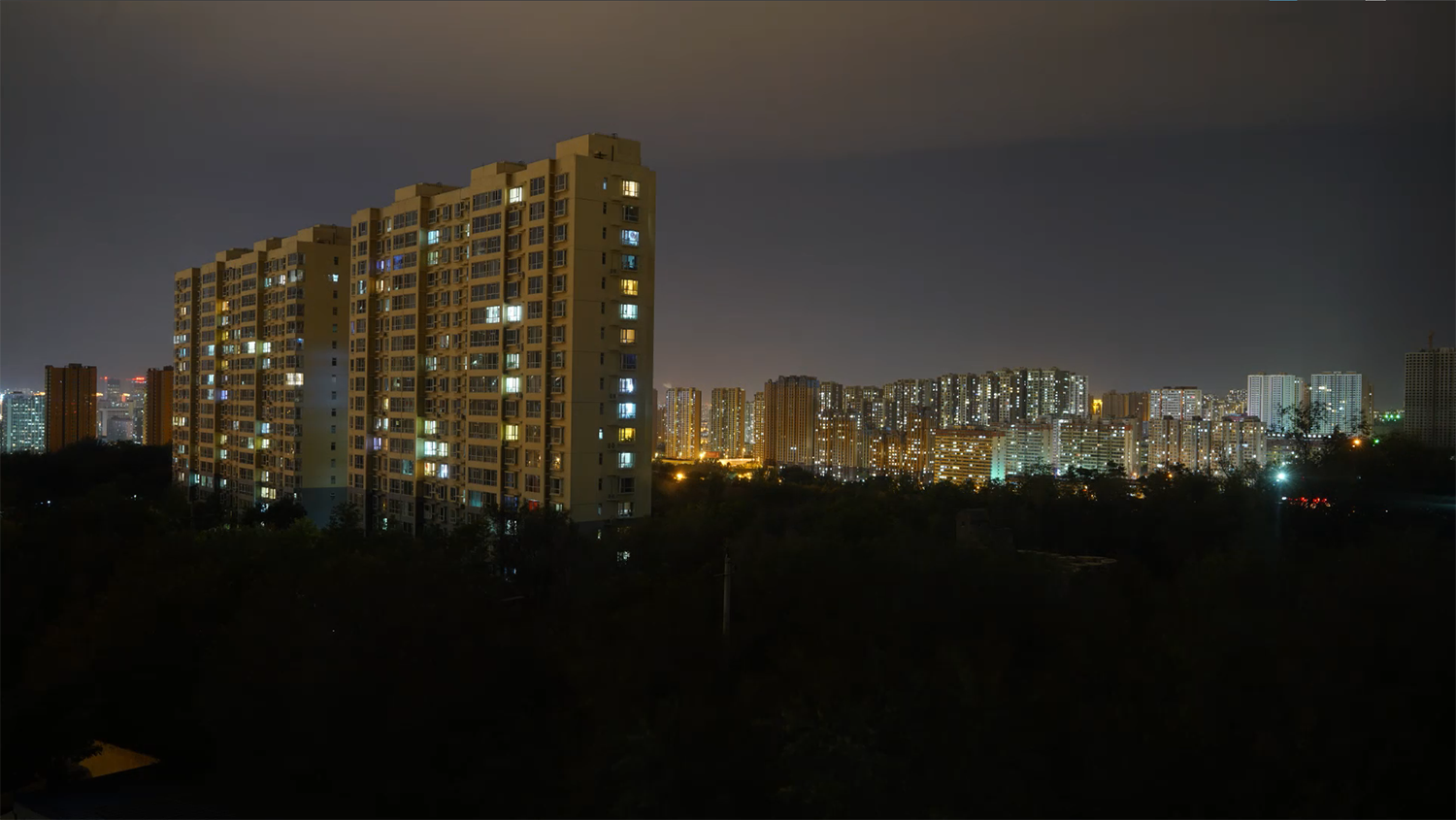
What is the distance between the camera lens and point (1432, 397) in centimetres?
1325

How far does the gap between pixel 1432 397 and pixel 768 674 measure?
1220cm

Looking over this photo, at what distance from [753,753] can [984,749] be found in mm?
1379

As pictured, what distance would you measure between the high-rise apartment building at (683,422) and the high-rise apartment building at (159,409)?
2492cm

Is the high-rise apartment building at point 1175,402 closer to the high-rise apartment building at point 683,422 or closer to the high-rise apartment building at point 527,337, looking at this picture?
the high-rise apartment building at point 683,422

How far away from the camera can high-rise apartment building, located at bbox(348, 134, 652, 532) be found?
13.8 meters

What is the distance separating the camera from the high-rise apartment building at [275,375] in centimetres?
2078

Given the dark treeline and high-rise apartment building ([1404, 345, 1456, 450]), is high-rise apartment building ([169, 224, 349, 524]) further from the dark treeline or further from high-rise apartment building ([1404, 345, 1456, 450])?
high-rise apartment building ([1404, 345, 1456, 450])

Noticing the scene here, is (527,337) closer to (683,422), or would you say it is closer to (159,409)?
(159,409)

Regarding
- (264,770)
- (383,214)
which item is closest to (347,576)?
(264,770)

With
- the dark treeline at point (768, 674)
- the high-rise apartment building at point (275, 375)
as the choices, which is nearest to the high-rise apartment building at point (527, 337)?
the dark treeline at point (768, 674)

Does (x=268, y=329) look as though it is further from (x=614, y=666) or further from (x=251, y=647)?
(x=614, y=666)

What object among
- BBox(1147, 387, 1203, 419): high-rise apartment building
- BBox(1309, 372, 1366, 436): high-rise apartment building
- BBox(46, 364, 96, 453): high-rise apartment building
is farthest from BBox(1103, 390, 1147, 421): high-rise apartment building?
BBox(46, 364, 96, 453): high-rise apartment building

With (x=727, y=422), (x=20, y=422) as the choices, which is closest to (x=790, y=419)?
(x=727, y=422)

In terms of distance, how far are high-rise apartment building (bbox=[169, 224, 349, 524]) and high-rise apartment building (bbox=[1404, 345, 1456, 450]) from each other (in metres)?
20.0
